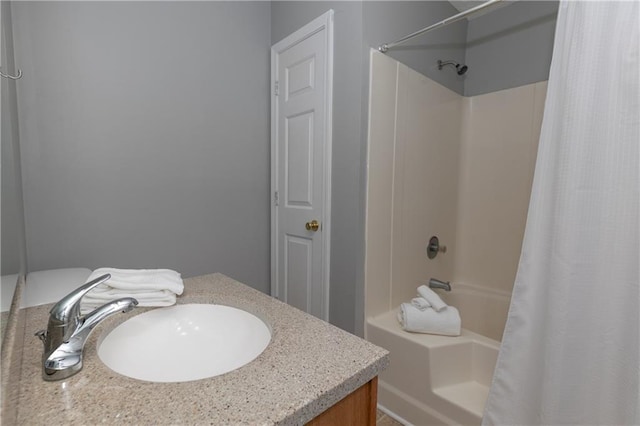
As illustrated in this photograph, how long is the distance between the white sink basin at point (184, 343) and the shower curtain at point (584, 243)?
1.03 meters

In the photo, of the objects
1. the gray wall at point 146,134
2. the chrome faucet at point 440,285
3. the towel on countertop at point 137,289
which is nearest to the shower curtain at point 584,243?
the chrome faucet at point 440,285

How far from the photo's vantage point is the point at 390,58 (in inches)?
65.8

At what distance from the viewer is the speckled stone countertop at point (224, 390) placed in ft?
1.47

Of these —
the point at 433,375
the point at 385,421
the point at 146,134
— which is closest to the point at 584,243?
the point at 433,375

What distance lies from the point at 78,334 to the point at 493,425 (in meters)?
1.45

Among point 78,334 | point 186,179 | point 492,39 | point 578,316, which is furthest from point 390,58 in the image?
point 78,334

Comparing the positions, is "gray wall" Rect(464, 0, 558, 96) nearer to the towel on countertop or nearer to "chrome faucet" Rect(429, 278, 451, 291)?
"chrome faucet" Rect(429, 278, 451, 291)

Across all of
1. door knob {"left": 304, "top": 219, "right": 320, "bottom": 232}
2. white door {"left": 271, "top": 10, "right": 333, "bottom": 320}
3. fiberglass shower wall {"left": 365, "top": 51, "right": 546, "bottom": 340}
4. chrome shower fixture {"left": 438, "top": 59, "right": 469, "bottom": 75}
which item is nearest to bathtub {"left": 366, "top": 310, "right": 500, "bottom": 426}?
fiberglass shower wall {"left": 365, "top": 51, "right": 546, "bottom": 340}

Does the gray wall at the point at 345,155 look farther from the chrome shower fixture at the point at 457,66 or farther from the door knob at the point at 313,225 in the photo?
the chrome shower fixture at the point at 457,66

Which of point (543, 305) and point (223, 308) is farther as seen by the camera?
point (543, 305)

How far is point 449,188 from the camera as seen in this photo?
7.32 feet

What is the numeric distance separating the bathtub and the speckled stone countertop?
991 millimetres

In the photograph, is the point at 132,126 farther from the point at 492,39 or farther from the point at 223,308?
the point at 492,39

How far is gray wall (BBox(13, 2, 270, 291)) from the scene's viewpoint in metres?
1.35
